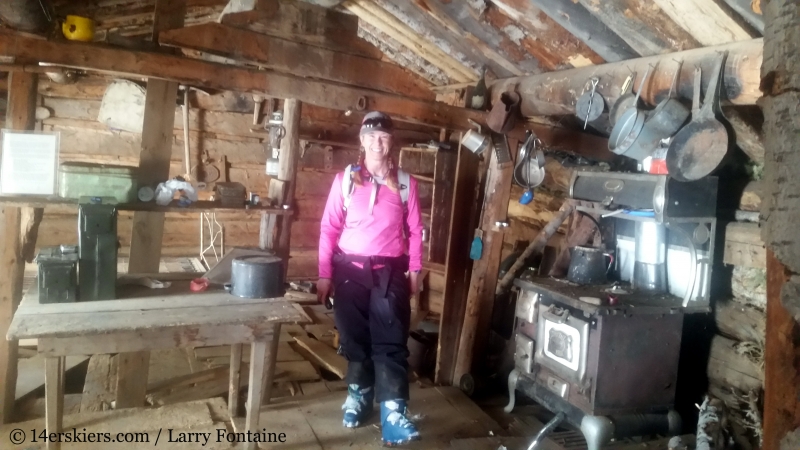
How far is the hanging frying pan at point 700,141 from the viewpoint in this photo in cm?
220

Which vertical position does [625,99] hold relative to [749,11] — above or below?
below

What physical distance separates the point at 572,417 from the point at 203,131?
429cm

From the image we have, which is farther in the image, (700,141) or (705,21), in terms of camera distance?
(700,141)

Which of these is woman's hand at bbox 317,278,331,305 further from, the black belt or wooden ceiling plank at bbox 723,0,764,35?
wooden ceiling plank at bbox 723,0,764,35

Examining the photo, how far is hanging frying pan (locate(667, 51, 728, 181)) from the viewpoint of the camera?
7.22 feet

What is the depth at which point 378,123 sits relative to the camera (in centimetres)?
272

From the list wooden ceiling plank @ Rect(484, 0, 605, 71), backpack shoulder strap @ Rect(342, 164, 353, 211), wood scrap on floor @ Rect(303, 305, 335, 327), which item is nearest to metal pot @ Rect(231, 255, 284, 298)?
backpack shoulder strap @ Rect(342, 164, 353, 211)

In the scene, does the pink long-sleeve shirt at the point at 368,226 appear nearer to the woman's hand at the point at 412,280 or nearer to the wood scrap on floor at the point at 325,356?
the woman's hand at the point at 412,280

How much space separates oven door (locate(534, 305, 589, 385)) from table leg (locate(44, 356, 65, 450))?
2.30 meters

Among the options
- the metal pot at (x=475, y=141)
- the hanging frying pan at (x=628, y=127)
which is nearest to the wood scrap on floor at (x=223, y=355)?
the metal pot at (x=475, y=141)

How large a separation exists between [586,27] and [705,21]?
0.55 metres

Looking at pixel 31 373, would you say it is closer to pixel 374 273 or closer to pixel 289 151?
pixel 289 151

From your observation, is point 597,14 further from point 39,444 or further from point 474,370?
point 39,444

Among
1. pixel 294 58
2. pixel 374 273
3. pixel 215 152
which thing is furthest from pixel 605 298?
pixel 215 152
